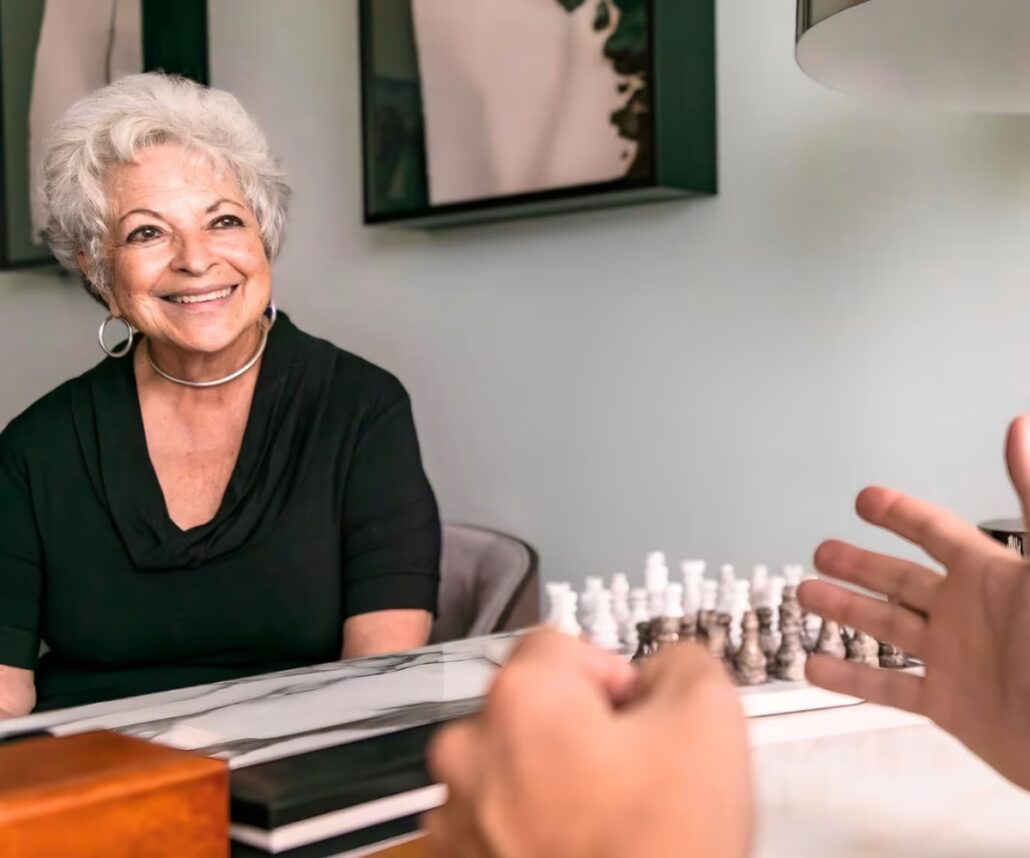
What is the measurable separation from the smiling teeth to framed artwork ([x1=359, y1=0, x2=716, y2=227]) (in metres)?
0.73

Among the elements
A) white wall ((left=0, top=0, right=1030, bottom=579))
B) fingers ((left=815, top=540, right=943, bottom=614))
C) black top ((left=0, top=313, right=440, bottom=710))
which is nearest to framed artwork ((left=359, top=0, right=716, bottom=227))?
white wall ((left=0, top=0, right=1030, bottom=579))

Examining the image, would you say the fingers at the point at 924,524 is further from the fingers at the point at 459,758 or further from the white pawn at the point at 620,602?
the white pawn at the point at 620,602

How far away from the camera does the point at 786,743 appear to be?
1.02 metres

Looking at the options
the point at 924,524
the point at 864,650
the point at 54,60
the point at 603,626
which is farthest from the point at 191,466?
the point at 54,60

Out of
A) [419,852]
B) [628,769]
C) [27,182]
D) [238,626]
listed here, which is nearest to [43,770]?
[419,852]

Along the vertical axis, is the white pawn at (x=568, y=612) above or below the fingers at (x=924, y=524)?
below

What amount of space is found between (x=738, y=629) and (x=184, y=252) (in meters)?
1.04

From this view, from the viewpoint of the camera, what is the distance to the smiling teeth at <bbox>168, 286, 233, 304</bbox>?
1.90m

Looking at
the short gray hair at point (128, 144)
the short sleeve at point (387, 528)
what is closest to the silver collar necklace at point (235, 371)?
the short gray hair at point (128, 144)

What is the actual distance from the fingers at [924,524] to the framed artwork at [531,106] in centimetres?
146

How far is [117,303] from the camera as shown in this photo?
1.99m

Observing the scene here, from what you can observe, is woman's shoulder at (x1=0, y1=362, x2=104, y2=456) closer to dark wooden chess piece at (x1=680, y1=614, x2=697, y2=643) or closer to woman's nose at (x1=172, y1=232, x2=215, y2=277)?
woman's nose at (x1=172, y1=232, x2=215, y2=277)

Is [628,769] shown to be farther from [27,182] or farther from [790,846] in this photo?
[27,182]

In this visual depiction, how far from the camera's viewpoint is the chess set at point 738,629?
1155mm
